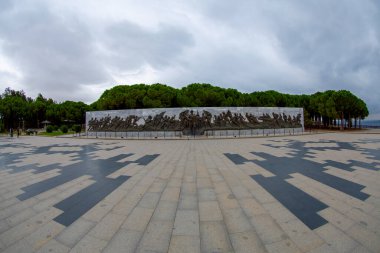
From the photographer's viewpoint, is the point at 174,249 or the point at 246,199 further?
the point at 246,199

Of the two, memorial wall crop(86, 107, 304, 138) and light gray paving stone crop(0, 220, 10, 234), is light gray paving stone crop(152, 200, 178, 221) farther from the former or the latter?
memorial wall crop(86, 107, 304, 138)

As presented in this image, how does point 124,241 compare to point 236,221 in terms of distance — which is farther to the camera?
point 236,221

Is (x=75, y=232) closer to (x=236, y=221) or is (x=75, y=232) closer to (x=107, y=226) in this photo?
(x=107, y=226)

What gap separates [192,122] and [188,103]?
57.2 ft

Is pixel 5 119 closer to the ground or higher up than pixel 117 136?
higher up

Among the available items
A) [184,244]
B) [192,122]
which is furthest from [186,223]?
[192,122]

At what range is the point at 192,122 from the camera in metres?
25.7

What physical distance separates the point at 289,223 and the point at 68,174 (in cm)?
725

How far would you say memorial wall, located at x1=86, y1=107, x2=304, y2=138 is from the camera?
2603 centimetres

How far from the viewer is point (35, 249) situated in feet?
9.52

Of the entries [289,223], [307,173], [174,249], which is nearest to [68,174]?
[174,249]

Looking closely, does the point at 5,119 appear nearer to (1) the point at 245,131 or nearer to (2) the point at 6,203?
(1) the point at 245,131

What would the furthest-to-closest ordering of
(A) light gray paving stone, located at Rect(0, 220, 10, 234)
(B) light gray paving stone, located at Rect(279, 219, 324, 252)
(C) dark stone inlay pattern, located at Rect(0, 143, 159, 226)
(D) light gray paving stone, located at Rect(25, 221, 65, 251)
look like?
(C) dark stone inlay pattern, located at Rect(0, 143, 159, 226) < (A) light gray paving stone, located at Rect(0, 220, 10, 234) < (D) light gray paving stone, located at Rect(25, 221, 65, 251) < (B) light gray paving stone, located at Rect(279, 219, 324, 252)

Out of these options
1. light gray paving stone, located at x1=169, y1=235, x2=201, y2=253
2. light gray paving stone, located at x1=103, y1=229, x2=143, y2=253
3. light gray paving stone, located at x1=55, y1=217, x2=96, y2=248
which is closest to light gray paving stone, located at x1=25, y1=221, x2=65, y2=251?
light gray paving stone, located at x1=55, y1=217, x2=96, y2=248
